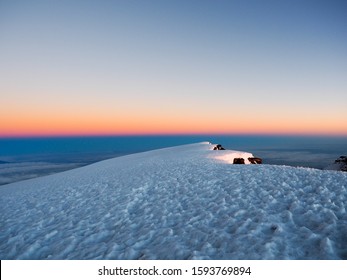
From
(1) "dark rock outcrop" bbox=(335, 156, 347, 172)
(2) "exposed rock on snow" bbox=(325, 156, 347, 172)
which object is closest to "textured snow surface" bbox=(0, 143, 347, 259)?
(2) "exposed rock on snow" bbox=(325, 156, 347, 172)

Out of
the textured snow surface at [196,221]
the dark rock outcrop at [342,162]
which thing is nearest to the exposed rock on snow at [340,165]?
the dark rock outcrop at [342,162]

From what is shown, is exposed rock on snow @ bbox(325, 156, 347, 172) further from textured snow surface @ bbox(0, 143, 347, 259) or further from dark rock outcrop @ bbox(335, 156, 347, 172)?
textured snow surface @ bbox(0, 143, 347, 259)

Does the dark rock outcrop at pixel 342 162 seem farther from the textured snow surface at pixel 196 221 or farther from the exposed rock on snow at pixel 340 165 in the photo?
the textured snow surface at pixel 196 221

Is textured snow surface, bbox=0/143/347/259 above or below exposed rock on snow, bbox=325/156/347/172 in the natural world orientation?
above

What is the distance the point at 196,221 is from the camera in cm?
868

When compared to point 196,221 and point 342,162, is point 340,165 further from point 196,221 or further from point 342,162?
point 196,221

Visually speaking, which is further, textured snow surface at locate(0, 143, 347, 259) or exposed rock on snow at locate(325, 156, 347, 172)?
exposed rock on snow at locate(325, 156, 347, 172)

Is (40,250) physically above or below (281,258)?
below

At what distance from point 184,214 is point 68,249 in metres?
4.37

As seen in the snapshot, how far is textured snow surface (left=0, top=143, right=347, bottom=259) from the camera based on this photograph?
6.64 metres
